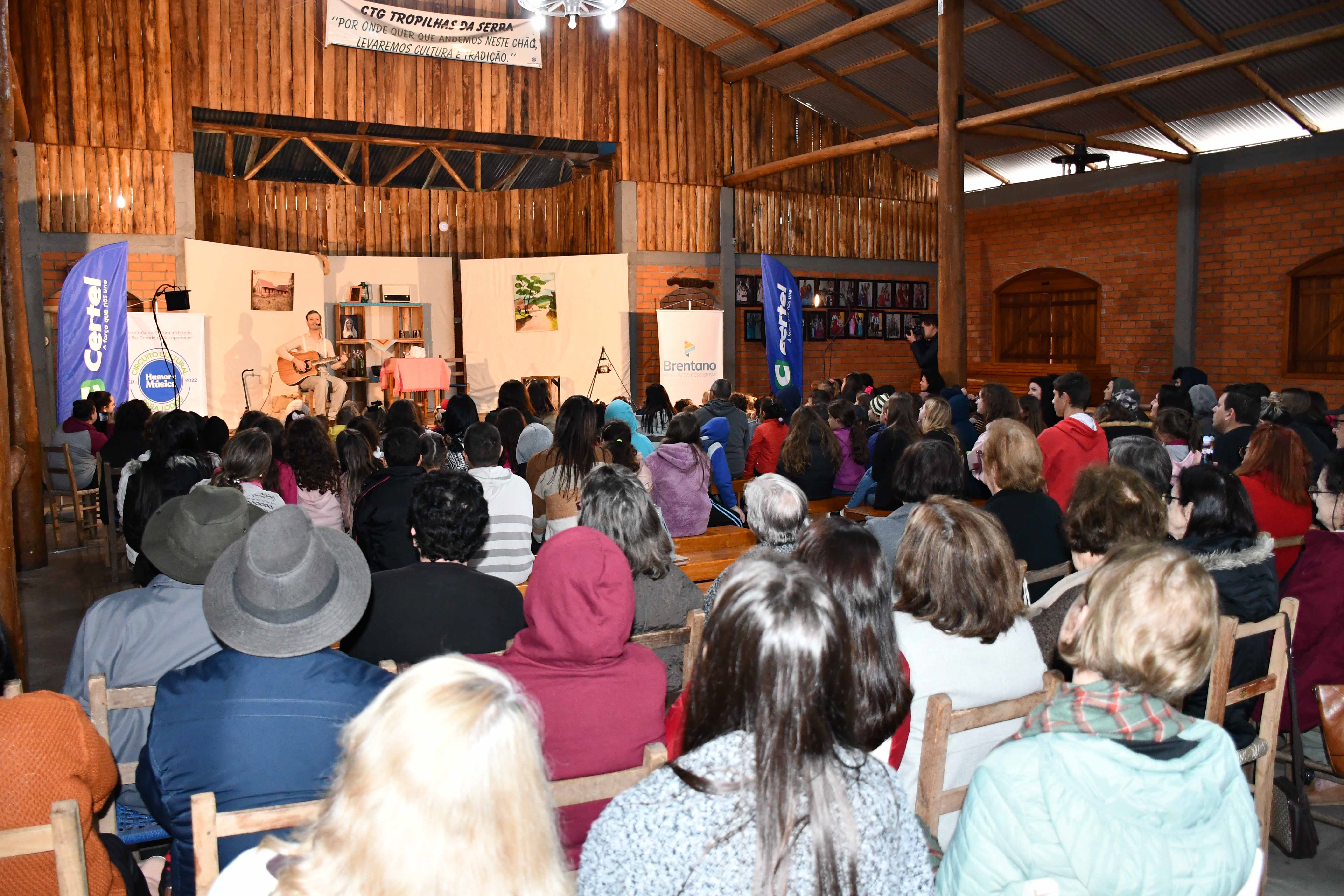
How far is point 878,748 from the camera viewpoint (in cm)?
207

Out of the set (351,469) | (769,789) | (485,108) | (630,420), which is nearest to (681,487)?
(630,420)

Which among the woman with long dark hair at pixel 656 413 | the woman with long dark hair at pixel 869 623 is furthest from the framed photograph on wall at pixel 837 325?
the woman with long dark hair at pixel 869 623

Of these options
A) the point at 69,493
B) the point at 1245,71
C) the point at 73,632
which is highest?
the point at 1245,71

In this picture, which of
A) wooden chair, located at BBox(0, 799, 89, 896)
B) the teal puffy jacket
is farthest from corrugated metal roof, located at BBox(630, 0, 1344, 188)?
wooden chair, located at BBox(0, 799, 89, 896)

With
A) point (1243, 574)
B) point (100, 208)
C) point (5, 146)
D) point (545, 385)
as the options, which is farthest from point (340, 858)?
point (100, 208)

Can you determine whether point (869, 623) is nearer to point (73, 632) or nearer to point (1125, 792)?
point (1125, 792)

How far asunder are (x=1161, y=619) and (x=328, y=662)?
163 centimetres

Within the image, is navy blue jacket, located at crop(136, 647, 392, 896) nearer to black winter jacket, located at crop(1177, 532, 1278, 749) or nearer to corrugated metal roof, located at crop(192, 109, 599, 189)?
black winter jacket, located at crop(1177, 532, 1278, 749)

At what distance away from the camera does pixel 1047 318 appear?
14.3m

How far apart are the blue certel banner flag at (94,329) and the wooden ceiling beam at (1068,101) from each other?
7773 mm

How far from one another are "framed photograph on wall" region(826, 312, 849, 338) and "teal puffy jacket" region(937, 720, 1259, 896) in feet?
44.0

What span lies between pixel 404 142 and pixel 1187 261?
10641 millimetres

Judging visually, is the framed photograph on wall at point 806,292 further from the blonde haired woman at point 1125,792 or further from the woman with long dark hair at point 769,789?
the woman with long dark hair at point 769,789

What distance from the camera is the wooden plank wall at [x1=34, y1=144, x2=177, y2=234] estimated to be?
9.84 meters
